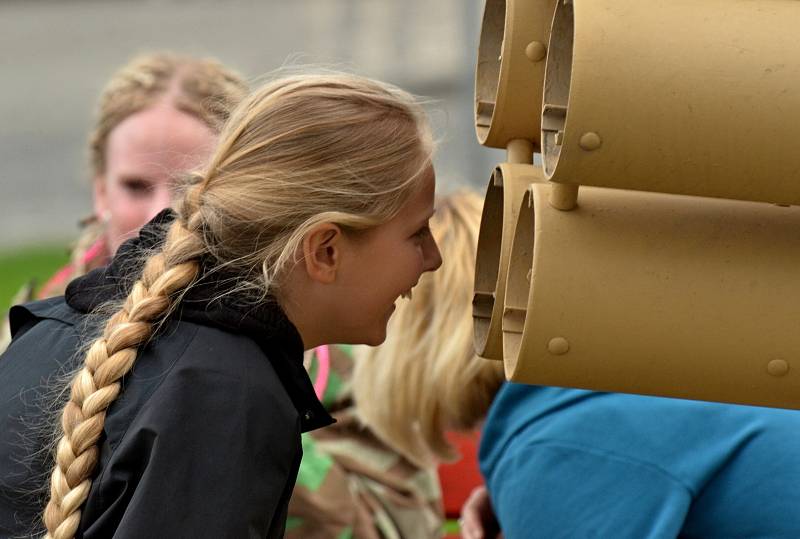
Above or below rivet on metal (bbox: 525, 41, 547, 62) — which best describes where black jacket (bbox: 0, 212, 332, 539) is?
below

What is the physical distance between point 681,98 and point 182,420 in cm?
69

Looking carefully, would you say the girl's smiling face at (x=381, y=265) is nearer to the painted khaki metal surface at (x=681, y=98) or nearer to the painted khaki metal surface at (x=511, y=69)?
the painted khaki metal surface at (x=511, y=69)

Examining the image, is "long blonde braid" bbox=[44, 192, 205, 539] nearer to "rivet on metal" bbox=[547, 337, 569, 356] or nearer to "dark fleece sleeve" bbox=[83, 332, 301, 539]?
"dark fleece sleeve" bbox=[83, 332, 301, 539]

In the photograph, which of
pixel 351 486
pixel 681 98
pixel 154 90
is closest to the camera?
pixel 681 98

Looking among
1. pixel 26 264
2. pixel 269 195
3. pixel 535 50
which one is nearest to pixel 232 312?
pixel 269 195

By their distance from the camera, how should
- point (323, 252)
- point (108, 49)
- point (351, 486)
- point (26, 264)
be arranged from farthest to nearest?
point (108, 49) < point (26, 264) < point (351, 486) < point (323, 252)

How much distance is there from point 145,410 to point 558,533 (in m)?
0.67

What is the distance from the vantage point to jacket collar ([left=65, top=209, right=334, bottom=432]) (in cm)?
177

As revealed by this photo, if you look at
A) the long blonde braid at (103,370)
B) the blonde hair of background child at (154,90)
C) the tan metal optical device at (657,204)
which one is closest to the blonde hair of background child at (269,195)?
the long blonde braid at (103,370)

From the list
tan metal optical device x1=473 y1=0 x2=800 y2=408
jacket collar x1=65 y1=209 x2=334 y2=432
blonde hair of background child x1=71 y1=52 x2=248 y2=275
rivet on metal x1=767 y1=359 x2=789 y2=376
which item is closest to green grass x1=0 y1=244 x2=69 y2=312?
blonde hair of background child x1=71 y1=52 x2=248 y2=275

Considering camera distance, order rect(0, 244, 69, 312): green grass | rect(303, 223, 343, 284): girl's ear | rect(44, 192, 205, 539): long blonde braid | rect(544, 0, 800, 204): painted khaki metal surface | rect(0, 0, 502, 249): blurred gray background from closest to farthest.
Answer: rect(544, 0, 800, 204): painted khaki metal surface < rect(44, 192, 205, 539): long blonde braid < rect(303, 223, 343, 284): girl's ear < rect(0, 244, 69, 312): green grass < rect(0, 0, 502, 249): blurred gray background

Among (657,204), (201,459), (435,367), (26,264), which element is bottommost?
(26,264)

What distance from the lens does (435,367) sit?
2561 millimetres

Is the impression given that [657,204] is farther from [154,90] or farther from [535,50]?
[154,90]
